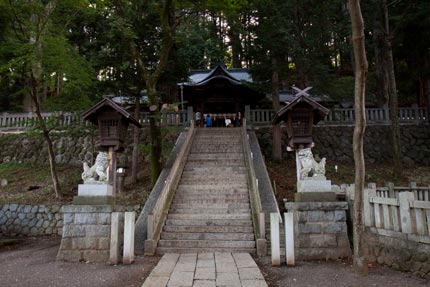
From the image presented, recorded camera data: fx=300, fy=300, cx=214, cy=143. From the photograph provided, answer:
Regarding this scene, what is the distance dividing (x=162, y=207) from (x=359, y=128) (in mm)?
4785

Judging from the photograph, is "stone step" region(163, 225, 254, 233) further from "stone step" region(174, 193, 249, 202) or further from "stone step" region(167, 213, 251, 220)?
"stone step" region(174, 193, 249, 202)

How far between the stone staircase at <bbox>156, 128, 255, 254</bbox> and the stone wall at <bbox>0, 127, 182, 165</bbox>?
364cm

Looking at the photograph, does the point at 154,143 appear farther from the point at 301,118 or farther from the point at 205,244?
the point at 301,118

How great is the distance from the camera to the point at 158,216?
6992 millimetres

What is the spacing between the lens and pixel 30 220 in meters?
9.52

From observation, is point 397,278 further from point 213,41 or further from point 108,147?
point 213,41

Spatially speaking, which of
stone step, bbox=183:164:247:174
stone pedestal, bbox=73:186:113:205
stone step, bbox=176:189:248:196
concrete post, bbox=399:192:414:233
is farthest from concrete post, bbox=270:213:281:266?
stone step, bbox=183:164:247:174

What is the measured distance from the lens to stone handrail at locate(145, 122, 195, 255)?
626 cm

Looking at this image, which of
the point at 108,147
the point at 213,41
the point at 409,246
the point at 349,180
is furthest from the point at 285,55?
the point at 213,41

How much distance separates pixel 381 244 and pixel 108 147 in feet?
20.5

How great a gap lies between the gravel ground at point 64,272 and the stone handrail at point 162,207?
0.37 meters

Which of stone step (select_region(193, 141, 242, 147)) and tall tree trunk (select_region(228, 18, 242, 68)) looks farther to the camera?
stone step (select_region(193, 141, 242, 147))

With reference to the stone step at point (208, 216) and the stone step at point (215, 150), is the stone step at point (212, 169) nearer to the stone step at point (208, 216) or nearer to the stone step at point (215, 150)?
the stone step at point (215, 150)

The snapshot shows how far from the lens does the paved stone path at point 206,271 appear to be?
14.3ft
